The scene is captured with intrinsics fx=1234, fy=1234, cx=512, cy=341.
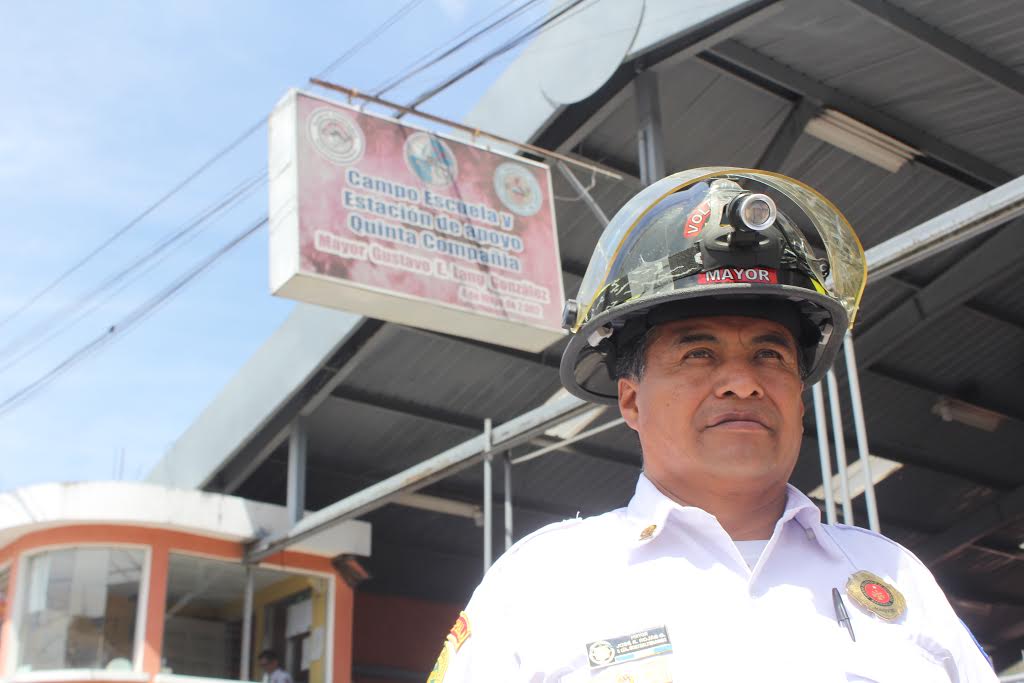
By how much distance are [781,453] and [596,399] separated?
1.97 ft

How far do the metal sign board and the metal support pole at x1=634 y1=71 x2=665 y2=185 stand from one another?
801mm

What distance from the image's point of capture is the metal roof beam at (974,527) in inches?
682

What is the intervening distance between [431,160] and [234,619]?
788 centimetres

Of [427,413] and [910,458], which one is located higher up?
[910,458]

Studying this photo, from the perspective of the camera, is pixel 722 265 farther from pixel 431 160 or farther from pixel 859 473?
pixel 859 473

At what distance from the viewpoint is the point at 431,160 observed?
29.5 ft

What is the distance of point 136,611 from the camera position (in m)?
12.5

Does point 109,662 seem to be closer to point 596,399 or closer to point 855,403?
point 855,403

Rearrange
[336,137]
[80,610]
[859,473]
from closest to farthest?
1. [336,137]
2. [80,610]
3. [859,473]

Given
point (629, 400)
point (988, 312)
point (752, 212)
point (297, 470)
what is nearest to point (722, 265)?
point (752, 212)

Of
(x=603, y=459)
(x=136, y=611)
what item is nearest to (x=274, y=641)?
(x=136, y=611)

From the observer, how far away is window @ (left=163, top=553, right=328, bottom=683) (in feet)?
44.9

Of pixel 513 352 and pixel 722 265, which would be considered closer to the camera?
pixel 722 265

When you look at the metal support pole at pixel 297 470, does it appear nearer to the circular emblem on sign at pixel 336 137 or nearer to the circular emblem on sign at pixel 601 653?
the circular emblem on sign at pixel 336 137
